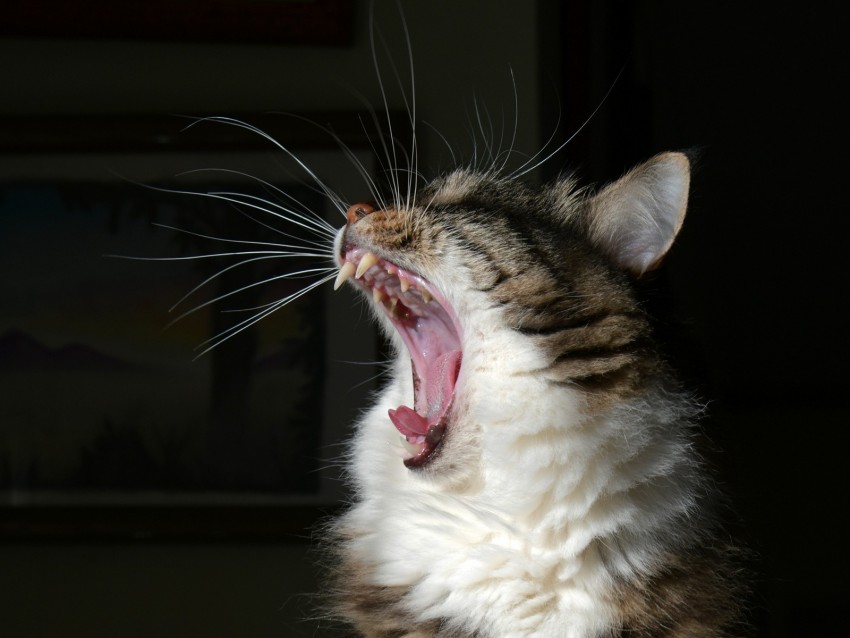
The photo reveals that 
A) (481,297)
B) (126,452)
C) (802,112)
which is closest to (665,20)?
(802,112)

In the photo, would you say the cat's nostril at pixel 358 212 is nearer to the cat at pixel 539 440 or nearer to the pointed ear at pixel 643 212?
the cat at pixel 539 440

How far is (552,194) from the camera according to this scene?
1.01m

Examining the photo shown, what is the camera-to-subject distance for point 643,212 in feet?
2.78

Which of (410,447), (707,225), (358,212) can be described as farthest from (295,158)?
(707,225)

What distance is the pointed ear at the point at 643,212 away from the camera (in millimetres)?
803

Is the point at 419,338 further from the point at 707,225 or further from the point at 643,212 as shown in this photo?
the point at 707,225

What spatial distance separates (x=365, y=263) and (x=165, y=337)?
82 centimetres

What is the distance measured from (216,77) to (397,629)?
43.6 inches

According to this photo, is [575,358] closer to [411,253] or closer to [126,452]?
[411,253]

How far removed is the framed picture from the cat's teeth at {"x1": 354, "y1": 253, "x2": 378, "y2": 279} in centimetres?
68

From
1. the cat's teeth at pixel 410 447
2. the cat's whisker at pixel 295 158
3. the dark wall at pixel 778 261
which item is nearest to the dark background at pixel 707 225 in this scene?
the dark wall at pixel 778 261

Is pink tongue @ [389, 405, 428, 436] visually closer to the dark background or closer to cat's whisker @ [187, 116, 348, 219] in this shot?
cat's whisker @ [187, 116, 348, 219]

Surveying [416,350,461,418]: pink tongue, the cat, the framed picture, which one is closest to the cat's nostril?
the cat

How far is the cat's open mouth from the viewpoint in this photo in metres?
0.84
